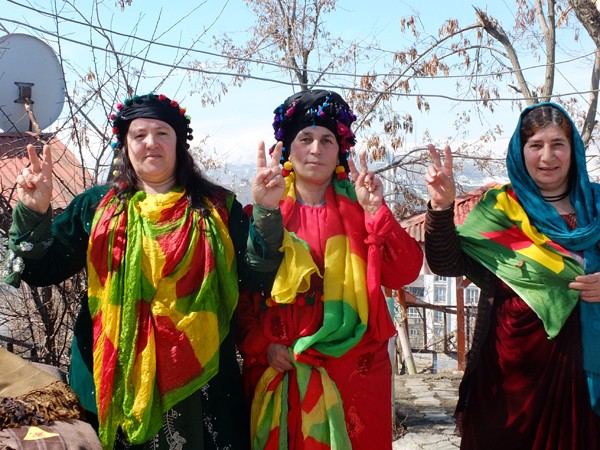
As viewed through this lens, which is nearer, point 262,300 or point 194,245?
point 194,245

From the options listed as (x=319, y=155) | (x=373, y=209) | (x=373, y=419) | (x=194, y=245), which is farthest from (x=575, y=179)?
(x=194, y=245)

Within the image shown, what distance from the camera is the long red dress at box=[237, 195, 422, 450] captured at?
9.09 ft

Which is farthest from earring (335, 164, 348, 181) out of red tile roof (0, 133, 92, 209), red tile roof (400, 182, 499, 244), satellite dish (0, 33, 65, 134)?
red tile roof (400, 182, 499, 244)

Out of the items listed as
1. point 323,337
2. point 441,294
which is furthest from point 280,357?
point 441,294

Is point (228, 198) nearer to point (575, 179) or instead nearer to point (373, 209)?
point (373, 209)

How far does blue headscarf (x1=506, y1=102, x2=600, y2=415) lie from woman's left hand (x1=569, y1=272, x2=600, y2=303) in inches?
1.6

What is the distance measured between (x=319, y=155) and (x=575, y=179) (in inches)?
40.8

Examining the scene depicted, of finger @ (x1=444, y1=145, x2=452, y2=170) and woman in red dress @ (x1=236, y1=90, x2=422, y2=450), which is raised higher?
finger @ (x1=444, y1=145, x2=452, y2=170)

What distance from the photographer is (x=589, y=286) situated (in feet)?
9.09

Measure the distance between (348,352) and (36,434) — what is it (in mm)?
1134

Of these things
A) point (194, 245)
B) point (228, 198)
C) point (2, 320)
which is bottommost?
point (2, 320)

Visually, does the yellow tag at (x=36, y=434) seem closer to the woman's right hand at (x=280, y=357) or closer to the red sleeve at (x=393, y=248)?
the woman's right hand at (x=280, y=357)

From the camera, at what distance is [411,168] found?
10.6 m

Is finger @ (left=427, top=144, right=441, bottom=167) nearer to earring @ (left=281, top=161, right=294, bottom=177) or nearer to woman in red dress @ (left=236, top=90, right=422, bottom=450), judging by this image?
woman in red dress @ (left=236, top=90, right=422, bottom=450)
